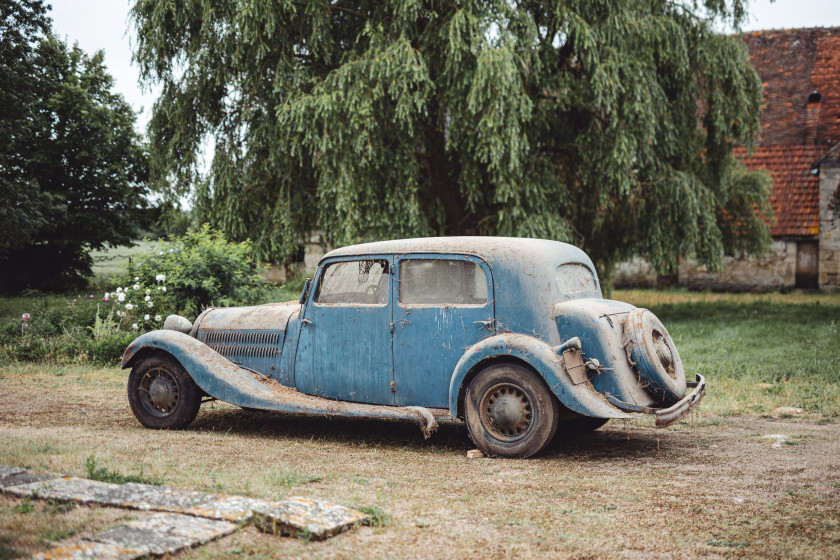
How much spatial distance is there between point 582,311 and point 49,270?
815 inches

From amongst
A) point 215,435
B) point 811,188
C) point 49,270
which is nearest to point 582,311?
point 215,435

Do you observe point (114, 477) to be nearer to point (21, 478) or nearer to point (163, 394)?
point (21, 478)

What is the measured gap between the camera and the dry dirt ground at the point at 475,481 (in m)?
3.74

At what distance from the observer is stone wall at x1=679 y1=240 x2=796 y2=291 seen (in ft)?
85.0

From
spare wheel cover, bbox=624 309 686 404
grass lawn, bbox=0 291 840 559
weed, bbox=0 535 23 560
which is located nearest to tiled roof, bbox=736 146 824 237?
grass lawn, bbox=0 291 840 559

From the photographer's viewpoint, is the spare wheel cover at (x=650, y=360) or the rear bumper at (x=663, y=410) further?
the spare wheel cover at (x=650, y=360)

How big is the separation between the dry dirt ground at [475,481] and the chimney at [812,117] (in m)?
21.5

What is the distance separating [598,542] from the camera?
3875 mm

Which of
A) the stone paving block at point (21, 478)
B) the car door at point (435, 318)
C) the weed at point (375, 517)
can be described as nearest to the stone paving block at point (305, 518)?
the weed at point (375, 517)

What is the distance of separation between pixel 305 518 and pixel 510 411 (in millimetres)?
2283

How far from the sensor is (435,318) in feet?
20.1

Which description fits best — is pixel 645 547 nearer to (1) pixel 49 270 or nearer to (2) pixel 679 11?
(2) pixel 679 11

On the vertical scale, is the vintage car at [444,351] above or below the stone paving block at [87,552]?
above

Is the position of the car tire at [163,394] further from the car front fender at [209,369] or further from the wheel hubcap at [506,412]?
the wheel hubcap at [506,412]
